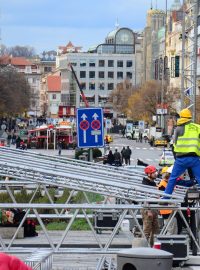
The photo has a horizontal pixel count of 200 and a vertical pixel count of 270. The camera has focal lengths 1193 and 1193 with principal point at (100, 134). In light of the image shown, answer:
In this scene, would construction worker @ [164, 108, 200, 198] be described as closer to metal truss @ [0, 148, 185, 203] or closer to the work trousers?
metal truss @ [0, 148, 185, 203]

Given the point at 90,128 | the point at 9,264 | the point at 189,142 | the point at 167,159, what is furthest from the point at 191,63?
the point at 9,264

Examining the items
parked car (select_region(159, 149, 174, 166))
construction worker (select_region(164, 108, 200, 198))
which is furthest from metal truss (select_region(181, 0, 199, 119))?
construction worker (select_region(164, 108, 200, 198))

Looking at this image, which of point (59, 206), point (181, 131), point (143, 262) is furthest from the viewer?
point (181, 131)

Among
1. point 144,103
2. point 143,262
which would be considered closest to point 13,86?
point 144,103

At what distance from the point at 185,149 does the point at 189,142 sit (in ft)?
0.42

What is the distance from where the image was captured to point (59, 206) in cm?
1409

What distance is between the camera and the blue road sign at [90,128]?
22125 mm

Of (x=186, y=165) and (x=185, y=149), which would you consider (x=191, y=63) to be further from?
(x=186, y=165)

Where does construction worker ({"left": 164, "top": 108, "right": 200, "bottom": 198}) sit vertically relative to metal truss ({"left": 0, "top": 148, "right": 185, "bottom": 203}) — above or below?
above

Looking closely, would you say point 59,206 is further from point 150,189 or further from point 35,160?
point 35,160

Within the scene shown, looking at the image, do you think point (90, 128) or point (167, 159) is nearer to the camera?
point (90, 128)

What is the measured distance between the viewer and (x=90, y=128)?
2228cm

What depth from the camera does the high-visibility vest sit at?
16375mm

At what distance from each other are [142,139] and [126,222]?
11235 cm
